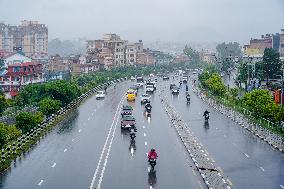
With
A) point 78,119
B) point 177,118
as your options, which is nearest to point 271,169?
point 177,118

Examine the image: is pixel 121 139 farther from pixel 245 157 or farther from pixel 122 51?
pixel 122 51

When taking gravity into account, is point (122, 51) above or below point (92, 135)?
above

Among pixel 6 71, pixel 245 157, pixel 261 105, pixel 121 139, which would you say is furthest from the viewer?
pixel 6 71

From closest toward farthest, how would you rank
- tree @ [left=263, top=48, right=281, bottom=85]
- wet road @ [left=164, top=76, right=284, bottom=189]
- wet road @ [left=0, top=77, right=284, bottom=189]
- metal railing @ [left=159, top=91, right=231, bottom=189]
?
metal railing @ [left=159, top=91, right=231, bottom=189], wet road @ [left=0, top=77, right=284, bottom=189], wet road @ [left=164, top=76, right=284, bottom=189], tree @ [left=263, top=48, right=281, bottom=85]

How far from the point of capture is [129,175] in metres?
30.3

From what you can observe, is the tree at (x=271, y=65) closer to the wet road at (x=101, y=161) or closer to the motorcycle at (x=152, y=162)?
the wet road at (x=101, y=161)

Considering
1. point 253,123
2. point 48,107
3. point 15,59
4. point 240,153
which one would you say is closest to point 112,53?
point 15,59

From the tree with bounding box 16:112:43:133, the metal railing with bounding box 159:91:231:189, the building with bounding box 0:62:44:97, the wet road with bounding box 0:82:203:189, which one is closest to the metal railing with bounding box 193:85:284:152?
the metal railing with bounding box 159:91:231:189

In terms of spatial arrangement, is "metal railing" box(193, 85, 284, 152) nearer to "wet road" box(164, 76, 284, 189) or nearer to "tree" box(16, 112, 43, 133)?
"wet road" box(164, 76, 284, 189)

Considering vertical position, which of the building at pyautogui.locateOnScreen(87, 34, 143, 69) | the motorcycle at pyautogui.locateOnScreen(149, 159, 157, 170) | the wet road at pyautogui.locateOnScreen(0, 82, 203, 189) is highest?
the building at pyautogui.locateOnScreen(87, 34, 143, 69)

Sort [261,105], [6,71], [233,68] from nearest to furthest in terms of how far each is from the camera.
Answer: [261,105] → [6,71] → [233,68]

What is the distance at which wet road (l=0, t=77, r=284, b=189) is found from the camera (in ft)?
94.7

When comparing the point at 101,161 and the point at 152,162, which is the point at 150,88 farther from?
the point at 152,162

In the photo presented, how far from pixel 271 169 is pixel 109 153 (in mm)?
11539
